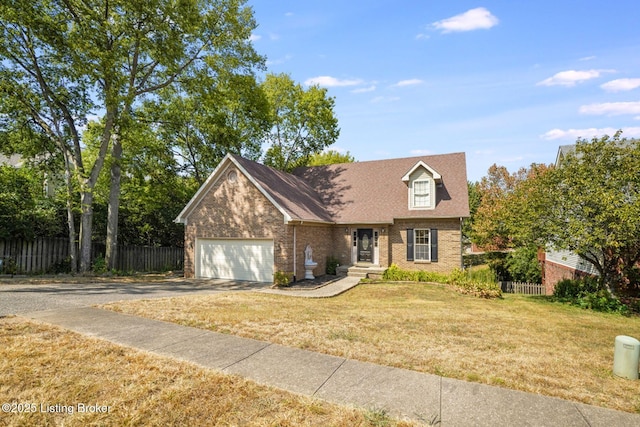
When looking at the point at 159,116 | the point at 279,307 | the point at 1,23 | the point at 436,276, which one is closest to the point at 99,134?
the point at 159,116

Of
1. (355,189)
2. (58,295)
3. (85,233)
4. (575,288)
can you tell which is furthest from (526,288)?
(85,233)

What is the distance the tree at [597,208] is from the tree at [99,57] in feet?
61.7

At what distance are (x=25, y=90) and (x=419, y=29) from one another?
62.0 ft

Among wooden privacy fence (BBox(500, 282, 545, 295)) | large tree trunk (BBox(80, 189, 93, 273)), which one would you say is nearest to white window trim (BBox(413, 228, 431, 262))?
wooden privacy fence (BBox(500, 282, 545, 295))

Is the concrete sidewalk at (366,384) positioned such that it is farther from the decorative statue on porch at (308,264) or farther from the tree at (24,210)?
the tree at (24,210)

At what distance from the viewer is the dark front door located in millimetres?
19547

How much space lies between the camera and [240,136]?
2541 centimetres

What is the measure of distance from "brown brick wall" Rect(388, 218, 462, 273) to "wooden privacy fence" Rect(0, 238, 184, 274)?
1479cm

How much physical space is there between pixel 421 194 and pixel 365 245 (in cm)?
434

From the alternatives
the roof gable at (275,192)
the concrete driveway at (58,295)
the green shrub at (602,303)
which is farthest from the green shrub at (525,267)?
the concrete driveway at (58,295)

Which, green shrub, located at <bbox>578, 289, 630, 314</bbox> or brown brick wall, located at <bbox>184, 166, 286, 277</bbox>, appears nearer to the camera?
green shrub, located at <bbox>578, 289, 630, 314</bbox>

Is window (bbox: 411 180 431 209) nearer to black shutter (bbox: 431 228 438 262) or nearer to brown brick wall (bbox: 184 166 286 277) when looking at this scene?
black shutter (bbox: 431 228 438 262)

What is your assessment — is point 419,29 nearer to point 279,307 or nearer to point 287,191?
point 279,307

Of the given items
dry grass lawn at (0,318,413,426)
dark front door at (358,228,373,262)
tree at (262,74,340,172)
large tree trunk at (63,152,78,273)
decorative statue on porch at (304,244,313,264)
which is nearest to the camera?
dry grass lawn at (0,318,413,426)
